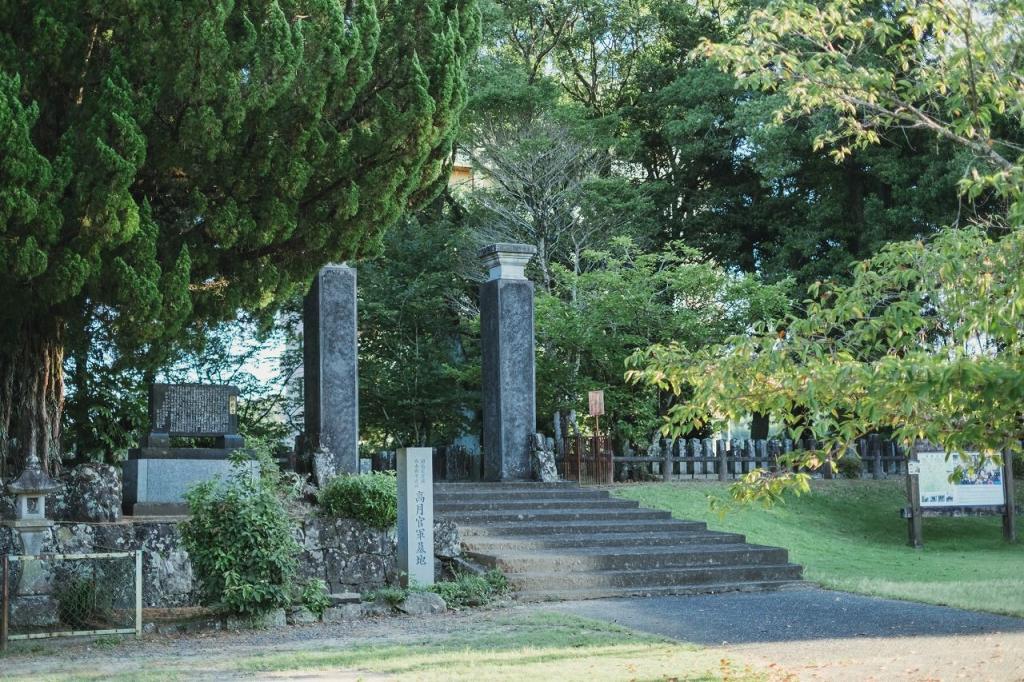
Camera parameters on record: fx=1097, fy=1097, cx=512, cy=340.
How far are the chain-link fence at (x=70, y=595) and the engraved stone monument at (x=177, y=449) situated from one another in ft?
7.28

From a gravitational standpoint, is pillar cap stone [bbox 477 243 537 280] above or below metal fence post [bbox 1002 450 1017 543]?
above

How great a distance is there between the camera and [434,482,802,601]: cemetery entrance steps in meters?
10.9

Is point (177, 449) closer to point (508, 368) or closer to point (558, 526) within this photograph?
point (558, 526)

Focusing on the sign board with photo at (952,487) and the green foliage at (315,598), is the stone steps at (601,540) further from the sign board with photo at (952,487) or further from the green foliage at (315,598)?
the sign board with photo at (952,487)

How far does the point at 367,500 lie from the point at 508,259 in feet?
17.6

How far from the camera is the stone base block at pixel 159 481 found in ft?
37.1

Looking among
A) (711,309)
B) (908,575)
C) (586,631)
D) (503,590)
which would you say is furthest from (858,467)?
(586,631)

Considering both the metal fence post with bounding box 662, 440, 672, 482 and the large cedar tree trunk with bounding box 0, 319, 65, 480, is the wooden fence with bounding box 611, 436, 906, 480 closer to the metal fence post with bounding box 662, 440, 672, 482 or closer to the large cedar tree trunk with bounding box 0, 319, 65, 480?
the metal fence post with bounding box 662, 440, 672, 482

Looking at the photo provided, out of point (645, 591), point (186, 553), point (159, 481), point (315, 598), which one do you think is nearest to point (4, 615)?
point (186, 553)

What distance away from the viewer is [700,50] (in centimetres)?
665

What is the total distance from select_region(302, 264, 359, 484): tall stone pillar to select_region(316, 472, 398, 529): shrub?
209cm

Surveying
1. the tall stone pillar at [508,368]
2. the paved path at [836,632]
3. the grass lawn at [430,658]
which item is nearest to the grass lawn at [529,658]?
the grass lawn at [430,658]

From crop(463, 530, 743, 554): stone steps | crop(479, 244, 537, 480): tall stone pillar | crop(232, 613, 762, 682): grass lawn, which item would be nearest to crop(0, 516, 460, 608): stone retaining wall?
crop(463, 530, 743, 554): stone steps

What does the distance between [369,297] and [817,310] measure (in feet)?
50.4
